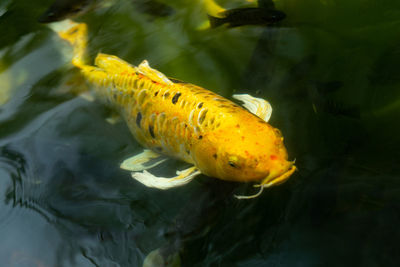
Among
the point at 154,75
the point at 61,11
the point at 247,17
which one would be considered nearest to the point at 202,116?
the point at 154,75

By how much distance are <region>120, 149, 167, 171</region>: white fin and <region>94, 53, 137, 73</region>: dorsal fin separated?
676 mm

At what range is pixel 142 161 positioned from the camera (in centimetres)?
256

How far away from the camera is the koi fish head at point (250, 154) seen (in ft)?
6.44

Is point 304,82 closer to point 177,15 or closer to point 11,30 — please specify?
point 177,15

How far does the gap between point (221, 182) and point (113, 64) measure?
1392 millimetres

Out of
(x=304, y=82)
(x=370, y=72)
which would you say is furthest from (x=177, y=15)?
(x=370, y=72)

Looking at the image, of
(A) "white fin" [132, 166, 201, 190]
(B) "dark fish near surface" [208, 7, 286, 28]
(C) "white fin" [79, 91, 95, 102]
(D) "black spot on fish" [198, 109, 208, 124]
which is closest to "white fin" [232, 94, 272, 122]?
(D) "black spot on fish" [198, 109, 208, 124]

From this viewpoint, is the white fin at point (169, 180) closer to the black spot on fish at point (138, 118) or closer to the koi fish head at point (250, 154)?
the koi fish head at point (250, 154)

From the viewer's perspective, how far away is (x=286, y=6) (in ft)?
11.9

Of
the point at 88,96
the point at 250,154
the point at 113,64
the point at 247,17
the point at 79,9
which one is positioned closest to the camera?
the point at 250,154

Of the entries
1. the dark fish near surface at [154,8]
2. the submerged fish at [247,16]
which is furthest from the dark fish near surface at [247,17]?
the dark fish near surface at [154,8]

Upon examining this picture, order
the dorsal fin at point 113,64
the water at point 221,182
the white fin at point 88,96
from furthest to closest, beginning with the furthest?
the white fin at point 88,96
the dorsal fin at point 113,64
the water at point 221,182

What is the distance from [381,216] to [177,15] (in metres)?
2.93

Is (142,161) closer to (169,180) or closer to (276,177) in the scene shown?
(169,180)
